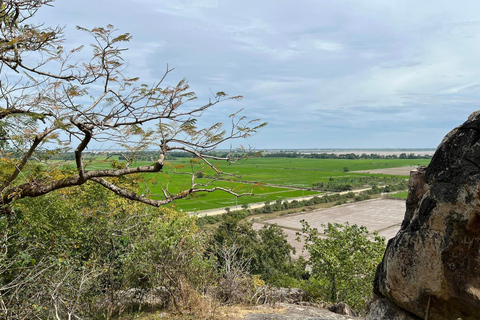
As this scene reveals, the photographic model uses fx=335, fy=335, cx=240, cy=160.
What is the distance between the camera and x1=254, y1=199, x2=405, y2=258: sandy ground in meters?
42.9

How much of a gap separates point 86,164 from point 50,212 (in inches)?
237

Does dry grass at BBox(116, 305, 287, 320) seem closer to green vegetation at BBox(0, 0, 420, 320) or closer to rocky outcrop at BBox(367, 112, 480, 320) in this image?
green vegetation at BBox(0, 0, 420, 320)

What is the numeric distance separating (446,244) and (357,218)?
49.1 meters

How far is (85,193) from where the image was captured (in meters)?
13.9

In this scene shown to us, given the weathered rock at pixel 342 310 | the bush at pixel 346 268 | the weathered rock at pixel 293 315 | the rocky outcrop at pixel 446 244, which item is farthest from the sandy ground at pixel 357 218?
the rocky outcrop at pixel 446 244

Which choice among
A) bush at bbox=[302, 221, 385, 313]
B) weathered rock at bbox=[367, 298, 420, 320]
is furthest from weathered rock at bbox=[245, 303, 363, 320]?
bush at bbox=[302, 221, 385, 313]

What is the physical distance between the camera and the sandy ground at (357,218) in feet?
141

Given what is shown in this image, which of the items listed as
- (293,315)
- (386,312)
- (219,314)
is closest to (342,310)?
(293,315)

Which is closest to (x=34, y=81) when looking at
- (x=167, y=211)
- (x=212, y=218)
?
(x=167, y=211)

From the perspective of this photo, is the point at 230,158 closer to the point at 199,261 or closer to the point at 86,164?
the point at 86,164

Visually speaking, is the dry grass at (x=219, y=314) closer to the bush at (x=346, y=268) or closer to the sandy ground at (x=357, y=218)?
the bush at (x=346, y=268)

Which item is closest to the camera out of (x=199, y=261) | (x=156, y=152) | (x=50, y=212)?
(x=156, y=152)

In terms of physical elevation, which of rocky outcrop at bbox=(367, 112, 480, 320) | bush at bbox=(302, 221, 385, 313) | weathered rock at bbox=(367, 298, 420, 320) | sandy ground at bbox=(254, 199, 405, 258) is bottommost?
sandy ground at bbox=(254, 199, 405, 258)

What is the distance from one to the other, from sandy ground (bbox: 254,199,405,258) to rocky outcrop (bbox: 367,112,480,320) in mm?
31108
